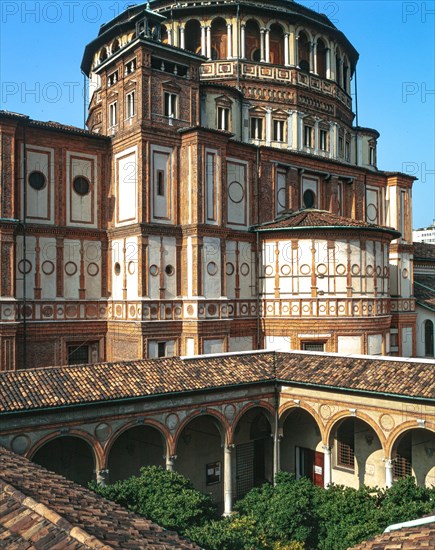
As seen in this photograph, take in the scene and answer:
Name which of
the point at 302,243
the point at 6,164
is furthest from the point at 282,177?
the point at 6,164

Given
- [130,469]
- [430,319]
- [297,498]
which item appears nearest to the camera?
[297,498]

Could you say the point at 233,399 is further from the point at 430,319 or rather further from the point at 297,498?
the point at 430,319

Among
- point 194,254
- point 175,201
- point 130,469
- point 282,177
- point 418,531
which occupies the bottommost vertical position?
point 130,469

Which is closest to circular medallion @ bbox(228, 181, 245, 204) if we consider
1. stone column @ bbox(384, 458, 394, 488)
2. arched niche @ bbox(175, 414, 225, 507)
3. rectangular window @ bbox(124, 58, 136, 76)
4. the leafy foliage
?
rectangular window @ bbox(124, 58, 136, 76)

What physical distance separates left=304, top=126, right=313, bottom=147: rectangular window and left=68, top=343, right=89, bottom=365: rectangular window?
17670mm

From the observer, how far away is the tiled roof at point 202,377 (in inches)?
648

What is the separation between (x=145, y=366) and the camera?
19.4m

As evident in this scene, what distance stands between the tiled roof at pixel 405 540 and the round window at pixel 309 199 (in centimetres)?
2318

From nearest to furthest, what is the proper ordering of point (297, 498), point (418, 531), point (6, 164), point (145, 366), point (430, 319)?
point (418, 531)
point (297, 498)
point (145, 366)
point (6, 164)
point (430, 319)

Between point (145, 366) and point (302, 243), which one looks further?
point (302, 243)

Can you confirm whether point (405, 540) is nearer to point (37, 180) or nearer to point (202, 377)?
point (202, 377)

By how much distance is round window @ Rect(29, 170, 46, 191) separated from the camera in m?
24.6

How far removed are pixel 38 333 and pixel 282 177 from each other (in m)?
14.2

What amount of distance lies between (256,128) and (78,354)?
16.2 meters
